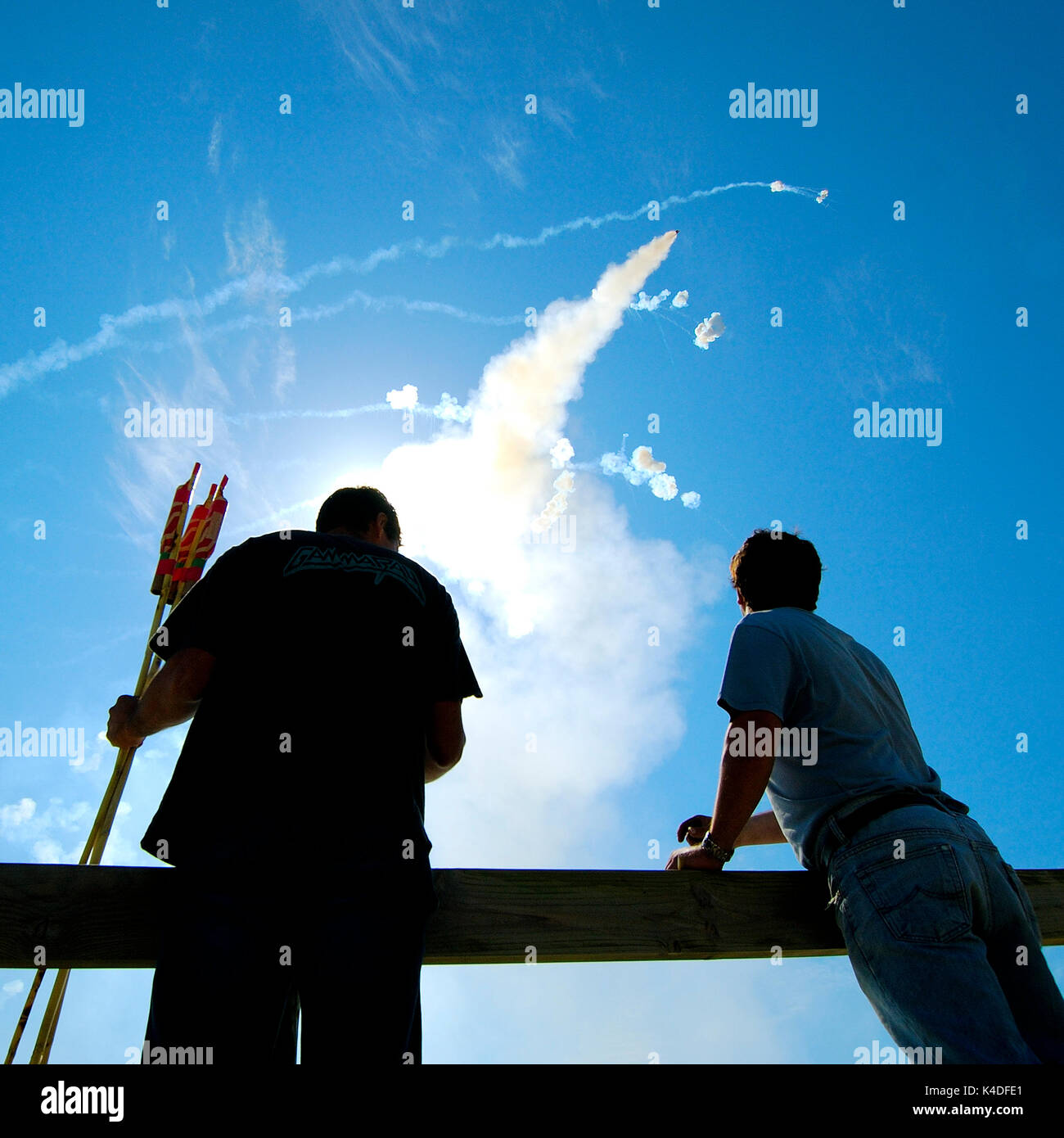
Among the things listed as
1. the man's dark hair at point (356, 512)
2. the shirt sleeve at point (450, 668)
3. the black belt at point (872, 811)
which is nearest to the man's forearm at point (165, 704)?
the shirt sleeve at point (450, 668)

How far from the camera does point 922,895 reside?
7.47 ft

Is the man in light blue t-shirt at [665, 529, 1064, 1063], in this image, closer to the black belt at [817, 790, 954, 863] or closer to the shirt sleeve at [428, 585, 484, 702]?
the black belt at [817, 790, 954, 863]

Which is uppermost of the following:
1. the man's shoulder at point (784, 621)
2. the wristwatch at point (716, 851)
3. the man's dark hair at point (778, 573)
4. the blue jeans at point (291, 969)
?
the man's dark hair at point (778, 573)

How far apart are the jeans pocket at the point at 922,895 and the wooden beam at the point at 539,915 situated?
32 centimetres

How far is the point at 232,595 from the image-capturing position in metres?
2.51

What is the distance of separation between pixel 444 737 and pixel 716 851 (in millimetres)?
884

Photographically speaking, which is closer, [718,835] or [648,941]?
[648,941]

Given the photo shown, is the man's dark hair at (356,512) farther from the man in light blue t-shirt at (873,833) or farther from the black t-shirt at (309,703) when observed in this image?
the man in light blue t-shirt at (873,833)

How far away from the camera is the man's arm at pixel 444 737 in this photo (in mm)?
2668

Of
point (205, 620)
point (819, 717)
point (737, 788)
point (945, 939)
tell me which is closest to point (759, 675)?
point (819, 717)

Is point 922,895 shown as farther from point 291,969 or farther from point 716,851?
point 291,969
